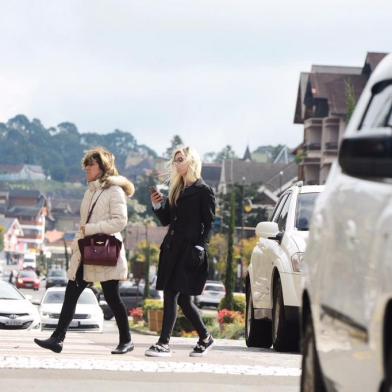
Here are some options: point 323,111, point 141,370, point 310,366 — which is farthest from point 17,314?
point 323,111

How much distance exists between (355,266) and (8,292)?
29.9 metres

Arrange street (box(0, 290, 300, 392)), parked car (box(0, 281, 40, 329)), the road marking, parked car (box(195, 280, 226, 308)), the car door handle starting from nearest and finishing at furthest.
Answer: the car door handle → street (box(0, 290, 300, 392)) → the road marking → parked car (box(0, 281, 40, 329)) → parked car (box(195, 280, 226, 308))

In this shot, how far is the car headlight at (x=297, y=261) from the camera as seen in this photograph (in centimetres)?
1409

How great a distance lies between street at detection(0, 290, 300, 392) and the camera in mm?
10109

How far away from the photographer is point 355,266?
537cm

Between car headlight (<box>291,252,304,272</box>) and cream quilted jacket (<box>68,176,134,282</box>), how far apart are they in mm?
1711

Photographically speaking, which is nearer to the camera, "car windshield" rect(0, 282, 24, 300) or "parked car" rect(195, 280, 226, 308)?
"car windshield" rect(0, 282, 24, 300)

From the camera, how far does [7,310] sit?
108 feet

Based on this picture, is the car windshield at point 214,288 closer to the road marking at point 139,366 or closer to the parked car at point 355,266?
the road marking at point 139,366

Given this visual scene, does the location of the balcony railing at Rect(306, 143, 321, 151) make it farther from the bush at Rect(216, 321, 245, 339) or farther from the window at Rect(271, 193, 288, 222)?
the window at Rect(271, 193, 288, 222)

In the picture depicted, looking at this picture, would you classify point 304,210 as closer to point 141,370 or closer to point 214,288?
point 141,370

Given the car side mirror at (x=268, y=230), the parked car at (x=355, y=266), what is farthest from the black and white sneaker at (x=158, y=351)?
the parked car at (x=355, y=266)

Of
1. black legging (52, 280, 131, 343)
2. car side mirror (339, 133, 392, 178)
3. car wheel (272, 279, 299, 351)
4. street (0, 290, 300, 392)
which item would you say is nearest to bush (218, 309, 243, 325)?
car wheel (272, 279, 299, 351)

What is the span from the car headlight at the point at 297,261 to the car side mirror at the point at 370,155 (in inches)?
353
